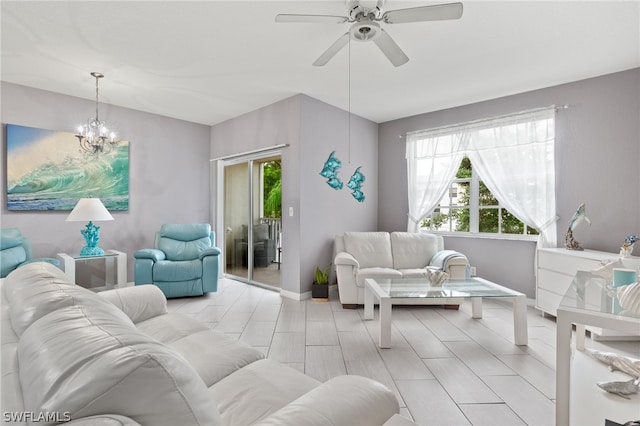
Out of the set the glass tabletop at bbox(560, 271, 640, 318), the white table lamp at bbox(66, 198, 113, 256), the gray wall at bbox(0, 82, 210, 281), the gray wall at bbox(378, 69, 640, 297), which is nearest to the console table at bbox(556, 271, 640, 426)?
the glass tabletop at bbox(560, 271, 640, 318)

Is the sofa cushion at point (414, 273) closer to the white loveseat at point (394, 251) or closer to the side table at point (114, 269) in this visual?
the white loveseat at point (394, 251)

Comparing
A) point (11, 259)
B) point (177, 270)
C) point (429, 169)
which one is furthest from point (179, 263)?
point (429, 169)

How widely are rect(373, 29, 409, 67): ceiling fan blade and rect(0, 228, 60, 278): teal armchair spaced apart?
3.94m

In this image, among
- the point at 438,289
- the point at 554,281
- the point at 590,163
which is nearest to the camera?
the point at 438,289

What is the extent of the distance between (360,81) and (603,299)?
10.2 feet

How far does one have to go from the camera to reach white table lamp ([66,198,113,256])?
12.3 ft

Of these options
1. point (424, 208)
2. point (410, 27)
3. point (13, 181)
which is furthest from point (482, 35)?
point (13, 181)

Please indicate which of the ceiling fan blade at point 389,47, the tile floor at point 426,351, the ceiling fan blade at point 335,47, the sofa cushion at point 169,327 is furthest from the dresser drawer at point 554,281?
the sofa cushion at point 169,327

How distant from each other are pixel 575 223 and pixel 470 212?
1.34 meters

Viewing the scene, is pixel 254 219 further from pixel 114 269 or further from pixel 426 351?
pixel 426 351

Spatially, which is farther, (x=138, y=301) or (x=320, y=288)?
(x=320, y=288)

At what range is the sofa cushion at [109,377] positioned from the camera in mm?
626

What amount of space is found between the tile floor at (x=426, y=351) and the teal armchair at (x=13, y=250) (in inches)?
63.6

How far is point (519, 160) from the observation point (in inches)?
162
